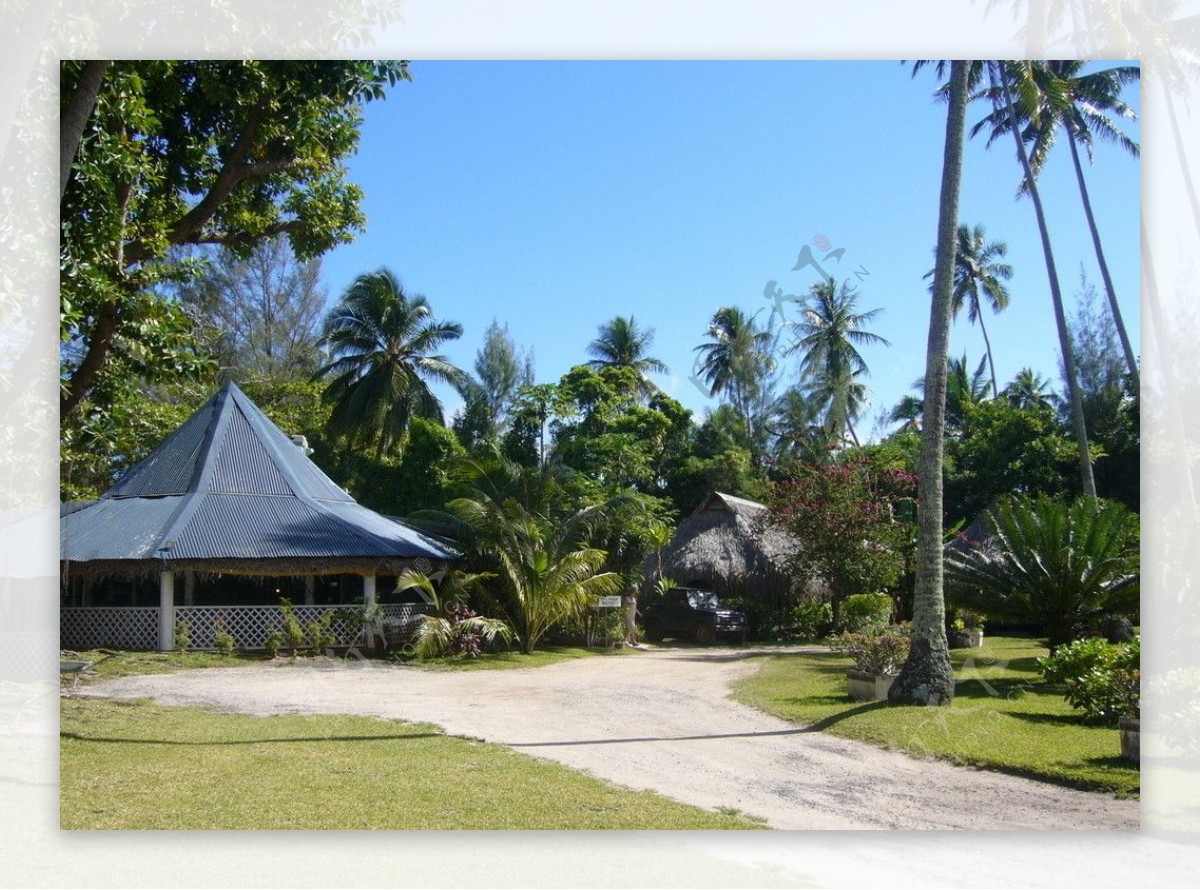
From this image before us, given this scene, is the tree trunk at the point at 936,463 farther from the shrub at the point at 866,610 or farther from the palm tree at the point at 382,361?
the palm tree at the point at 382,361

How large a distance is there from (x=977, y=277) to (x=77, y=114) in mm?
20737

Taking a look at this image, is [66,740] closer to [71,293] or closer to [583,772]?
[71,293]

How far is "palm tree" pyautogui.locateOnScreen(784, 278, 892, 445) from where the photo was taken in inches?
573

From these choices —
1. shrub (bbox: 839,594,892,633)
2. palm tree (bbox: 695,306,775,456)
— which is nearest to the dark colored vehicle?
shrub (bbox: 839,594,892,633)

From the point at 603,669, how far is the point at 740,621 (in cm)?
639

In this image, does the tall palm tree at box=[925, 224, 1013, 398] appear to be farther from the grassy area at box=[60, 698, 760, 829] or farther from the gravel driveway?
the grassy area at box=[60, 698, 760, 829]

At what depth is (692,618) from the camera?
22453 millimetres

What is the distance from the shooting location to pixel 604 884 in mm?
6305

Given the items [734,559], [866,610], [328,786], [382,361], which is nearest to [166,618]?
[382,361]

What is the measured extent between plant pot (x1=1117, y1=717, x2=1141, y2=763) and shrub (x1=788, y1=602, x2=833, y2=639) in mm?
13733

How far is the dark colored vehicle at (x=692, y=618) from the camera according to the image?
870 inches

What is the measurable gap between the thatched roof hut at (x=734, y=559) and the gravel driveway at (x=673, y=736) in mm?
6564

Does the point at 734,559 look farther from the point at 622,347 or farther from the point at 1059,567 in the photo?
the point at 1059,567

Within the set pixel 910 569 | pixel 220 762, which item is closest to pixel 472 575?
pixel 910 569
